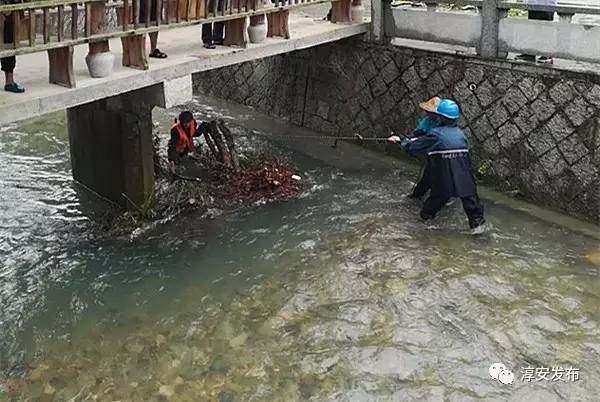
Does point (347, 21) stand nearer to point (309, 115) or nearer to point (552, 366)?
point (309, 115)

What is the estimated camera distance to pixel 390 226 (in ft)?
33.2

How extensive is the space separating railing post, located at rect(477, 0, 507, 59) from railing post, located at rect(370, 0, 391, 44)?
2.06 m

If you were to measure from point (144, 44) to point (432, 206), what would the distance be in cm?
450

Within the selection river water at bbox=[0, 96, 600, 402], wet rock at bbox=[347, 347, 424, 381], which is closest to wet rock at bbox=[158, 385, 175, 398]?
river water at bbox=[0, 96, 600, 402]

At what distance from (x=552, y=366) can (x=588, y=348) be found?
55 cm

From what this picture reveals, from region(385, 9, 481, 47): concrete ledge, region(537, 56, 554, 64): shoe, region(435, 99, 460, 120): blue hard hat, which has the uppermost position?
region(385, 9, 481, 47): concrete ledge

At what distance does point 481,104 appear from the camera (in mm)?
11344

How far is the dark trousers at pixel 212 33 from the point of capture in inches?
407

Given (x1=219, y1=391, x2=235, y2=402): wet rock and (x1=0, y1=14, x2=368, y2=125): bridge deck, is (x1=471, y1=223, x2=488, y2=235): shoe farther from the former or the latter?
(x1=219, y1=391, x2=235, y2=402): wet rock

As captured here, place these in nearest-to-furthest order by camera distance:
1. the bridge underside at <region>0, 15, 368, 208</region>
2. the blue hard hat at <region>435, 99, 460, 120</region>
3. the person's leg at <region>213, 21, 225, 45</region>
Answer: the bridge underside at <region>0, 15, 368, 208</region> < the blue hard hat at <region>435, 99, 460, 120</region> < the person's leg at <region>213, 21, 225, 45</region>

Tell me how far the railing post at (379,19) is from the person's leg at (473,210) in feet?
14.3

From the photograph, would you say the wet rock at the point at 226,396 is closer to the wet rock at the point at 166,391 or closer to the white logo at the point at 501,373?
the wet rock at the point at 166,391

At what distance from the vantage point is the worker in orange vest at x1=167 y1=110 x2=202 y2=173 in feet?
36.2

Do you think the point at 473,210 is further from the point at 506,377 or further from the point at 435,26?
the point at 435,26
